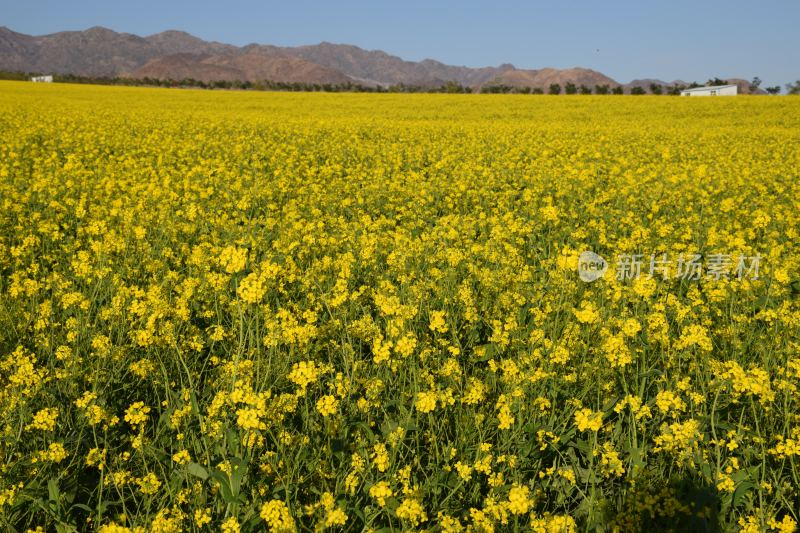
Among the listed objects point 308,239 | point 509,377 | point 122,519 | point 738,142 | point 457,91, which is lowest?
point 122,519

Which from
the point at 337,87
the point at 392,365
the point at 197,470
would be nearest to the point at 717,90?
the point at 337,87

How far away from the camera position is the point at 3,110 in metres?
19.0

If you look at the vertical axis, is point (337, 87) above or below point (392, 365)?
above

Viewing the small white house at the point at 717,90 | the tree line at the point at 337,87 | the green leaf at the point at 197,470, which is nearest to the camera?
the green leaf at the point at 197,470

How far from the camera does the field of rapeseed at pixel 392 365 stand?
2508 mm

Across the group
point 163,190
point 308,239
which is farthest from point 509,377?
point 163,190

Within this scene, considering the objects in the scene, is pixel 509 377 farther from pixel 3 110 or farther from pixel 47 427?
pixel 3 110

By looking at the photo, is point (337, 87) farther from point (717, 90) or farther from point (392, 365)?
point (392, 365)

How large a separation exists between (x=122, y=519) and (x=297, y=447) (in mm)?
829

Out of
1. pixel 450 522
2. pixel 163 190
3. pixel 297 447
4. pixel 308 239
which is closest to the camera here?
pixel 450 522

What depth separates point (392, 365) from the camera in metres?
3.18

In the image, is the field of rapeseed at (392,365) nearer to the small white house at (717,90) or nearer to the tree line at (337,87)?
the tree line at (337,87)

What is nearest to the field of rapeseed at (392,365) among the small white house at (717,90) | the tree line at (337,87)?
the tree line at (337,87)

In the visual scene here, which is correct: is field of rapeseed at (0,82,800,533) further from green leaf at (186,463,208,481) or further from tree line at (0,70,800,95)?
tree line at (0,70,800,95)
